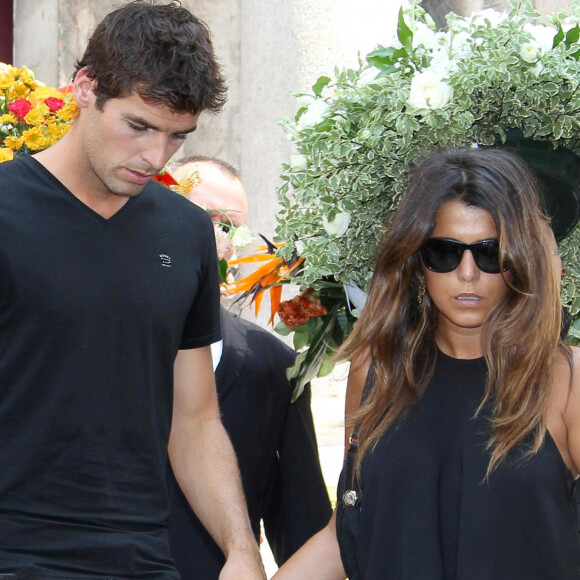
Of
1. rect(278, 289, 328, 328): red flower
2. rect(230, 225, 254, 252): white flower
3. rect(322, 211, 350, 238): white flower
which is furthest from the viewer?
rect(230, 225, 254, 252): white flower

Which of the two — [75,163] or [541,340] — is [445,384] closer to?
[541,340]

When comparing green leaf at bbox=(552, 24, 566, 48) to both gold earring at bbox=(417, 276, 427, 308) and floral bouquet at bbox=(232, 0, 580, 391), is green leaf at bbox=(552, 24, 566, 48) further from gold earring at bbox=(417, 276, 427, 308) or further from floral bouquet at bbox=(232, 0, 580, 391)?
gold earring at bbox=(417, 276, 427, 308)

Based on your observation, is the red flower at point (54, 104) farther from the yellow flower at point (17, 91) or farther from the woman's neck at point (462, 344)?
the woman's neck at point (462, 344)

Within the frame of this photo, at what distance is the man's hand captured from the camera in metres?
2.44

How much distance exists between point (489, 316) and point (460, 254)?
146mm

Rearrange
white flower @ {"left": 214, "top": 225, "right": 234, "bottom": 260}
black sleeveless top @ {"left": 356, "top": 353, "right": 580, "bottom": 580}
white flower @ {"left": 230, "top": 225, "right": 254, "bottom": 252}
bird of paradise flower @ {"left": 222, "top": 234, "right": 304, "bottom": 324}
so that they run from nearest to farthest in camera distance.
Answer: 1. black sleeveless top @ {"left": 356, "top": 353, "right": 580, "bottom": 580}
2. bird of paradise flower @ {"left": 222, "top": 234, "right": 304, "bottom": 324}
3. white flower @ {"left": 230, "top": 225, "right": 254, "bottom": 252}
4. white flower @ {"left": 214, "top": 225, "right": 234, "bottom": 260}

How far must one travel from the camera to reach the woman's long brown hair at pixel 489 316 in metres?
2.31

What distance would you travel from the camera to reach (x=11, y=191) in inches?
92.6

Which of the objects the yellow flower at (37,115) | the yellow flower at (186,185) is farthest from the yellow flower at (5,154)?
the yellow flower at (186,185)

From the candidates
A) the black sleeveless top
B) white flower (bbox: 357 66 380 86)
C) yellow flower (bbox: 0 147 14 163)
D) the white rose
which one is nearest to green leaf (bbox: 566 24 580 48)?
the white rose

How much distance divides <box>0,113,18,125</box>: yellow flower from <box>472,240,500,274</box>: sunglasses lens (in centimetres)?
164

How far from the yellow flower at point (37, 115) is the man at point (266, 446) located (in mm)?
791

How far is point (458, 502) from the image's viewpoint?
229 cm

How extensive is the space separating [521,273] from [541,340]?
0.47ft
